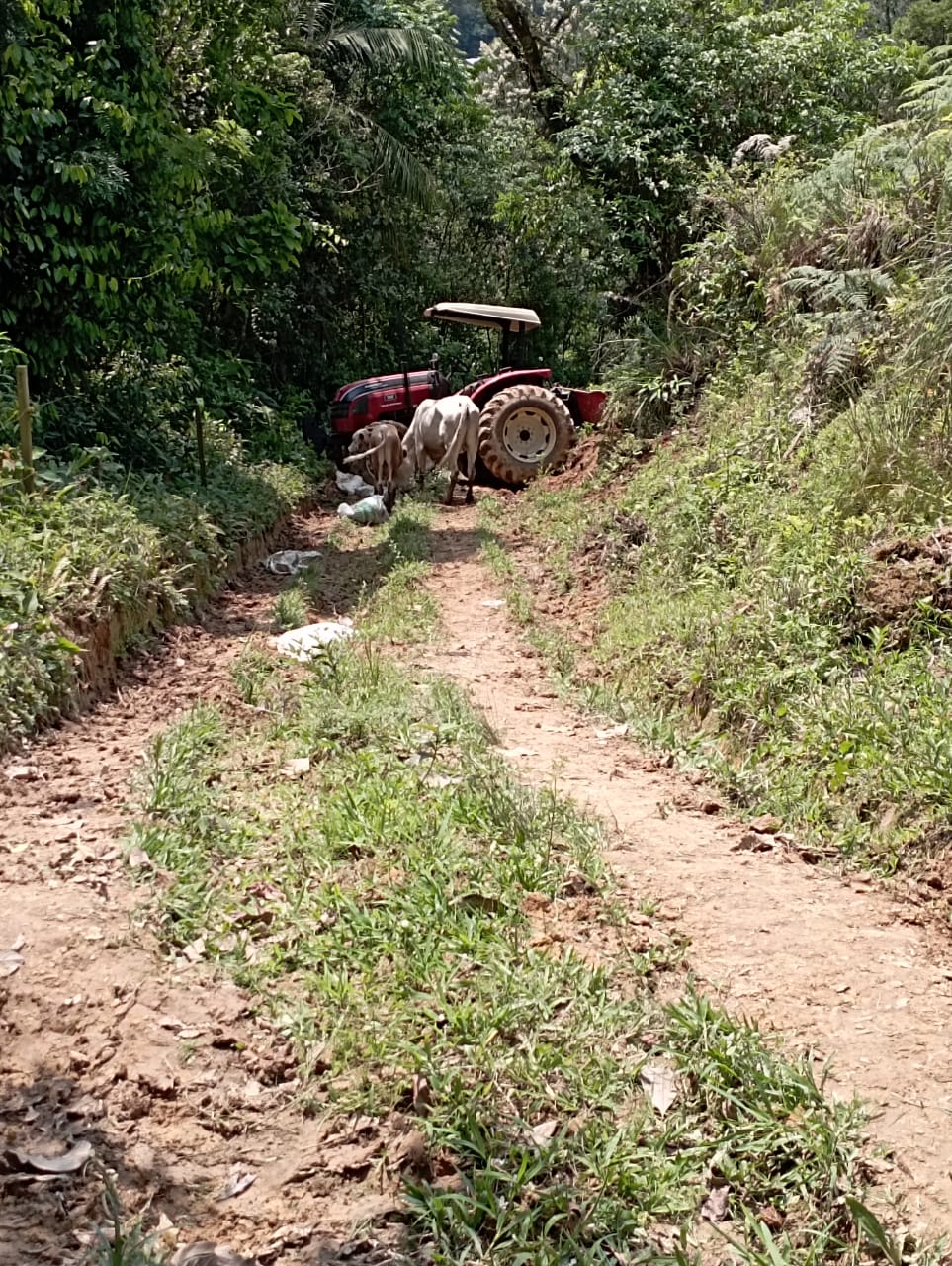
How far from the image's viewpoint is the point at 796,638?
6.51 meters

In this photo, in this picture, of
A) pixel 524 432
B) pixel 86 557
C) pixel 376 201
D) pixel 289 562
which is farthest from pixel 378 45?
pixel 86 557

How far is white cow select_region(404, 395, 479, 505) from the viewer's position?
13.1m

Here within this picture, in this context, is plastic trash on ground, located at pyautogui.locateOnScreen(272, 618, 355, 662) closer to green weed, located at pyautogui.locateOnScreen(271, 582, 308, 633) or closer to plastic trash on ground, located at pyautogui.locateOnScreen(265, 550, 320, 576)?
green weed, located at pyautogui.locateOnScreen(271, 582, 308, 633)

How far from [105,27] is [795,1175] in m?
10.5

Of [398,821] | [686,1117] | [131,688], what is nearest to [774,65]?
[131,688]

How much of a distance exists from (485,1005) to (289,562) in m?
7.81

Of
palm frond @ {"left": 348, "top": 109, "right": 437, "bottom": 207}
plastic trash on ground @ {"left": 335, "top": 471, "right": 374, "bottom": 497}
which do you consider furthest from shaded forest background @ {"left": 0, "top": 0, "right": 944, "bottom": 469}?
plastic trash on ground @ {"left": 335, "top": 471, "right": 374, "bottom": 497}

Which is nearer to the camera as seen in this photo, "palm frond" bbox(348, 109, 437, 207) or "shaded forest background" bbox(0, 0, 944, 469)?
"shaded forest background" bbox(0, 0, 944, 469)

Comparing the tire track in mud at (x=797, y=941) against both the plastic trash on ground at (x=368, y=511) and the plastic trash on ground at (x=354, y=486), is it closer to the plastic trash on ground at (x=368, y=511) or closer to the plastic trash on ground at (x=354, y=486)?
the plastic trash on ground at (x=368, y=511)

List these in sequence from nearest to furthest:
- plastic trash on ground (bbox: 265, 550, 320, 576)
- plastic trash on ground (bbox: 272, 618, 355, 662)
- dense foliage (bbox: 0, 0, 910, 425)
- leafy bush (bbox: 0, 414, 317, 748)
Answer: leafy bush (bbox: 0, 414, 317, 748)
plastic trash on ground (bbox: 272, 618, 355, 662)
dense foliage (bbox: 0, 0, 910, 425)
plastic trash on ground (bbox: 265, 550, 320, 576)

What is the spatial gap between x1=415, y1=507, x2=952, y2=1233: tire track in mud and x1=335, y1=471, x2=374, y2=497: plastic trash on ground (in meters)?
8.12

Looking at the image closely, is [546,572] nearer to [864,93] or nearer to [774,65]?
[774,65]

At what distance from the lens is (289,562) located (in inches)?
432

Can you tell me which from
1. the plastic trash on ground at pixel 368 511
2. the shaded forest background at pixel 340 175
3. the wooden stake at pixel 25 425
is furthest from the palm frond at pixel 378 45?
the wooden stake at pixel 25 425
